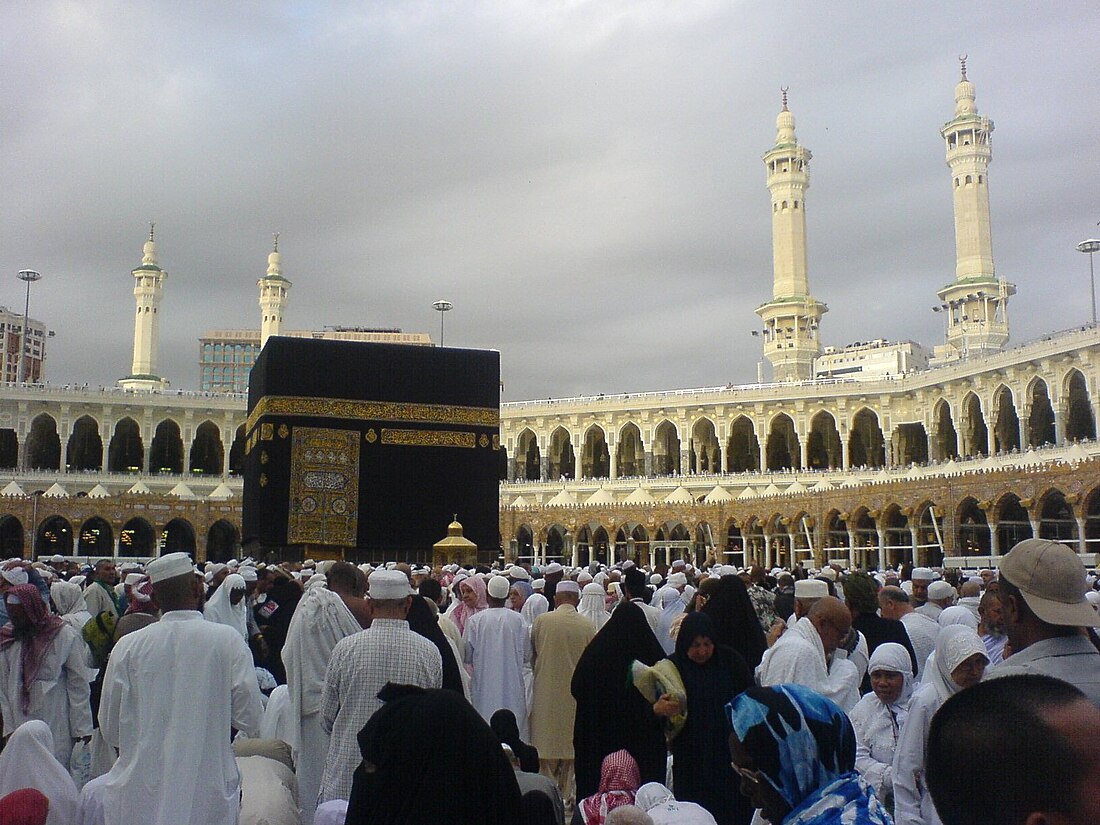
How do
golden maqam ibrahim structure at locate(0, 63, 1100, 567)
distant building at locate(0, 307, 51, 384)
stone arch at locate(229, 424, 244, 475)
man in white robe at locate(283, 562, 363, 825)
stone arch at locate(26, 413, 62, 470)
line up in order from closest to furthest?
man in white robe at locate(283, 562, 363, 825), golden maqam ibrahim structure at locate(0, 63, 1100, 567), stone arch at locate(229, 424, 244, 475), stone arch at locate(26, 413, 62, 470), distant building at locate(0, 307, 51, 384)

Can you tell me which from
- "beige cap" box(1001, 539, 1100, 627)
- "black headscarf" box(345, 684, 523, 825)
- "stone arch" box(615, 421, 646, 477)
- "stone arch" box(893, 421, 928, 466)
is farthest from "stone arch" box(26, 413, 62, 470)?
"beige cap" box(1001, 539, 1100, 627)

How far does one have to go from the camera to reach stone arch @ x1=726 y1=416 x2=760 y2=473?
1583 inches

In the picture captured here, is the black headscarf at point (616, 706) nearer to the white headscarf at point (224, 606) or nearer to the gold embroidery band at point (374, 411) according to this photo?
the white headscarf at point (224, 606)

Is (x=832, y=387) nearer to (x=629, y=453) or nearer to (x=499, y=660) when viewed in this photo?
(x=629, y=453)

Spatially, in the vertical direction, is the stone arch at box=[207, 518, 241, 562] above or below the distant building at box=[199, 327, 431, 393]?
below

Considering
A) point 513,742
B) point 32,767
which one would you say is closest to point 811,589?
point 513,742

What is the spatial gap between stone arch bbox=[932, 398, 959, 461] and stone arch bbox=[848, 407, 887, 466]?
281 centimetres

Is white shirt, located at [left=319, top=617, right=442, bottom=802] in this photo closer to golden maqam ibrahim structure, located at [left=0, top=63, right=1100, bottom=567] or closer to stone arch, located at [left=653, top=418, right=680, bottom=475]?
golden maqam ibrahim structure, located at [left=0, top=63, right=1100, bottom=567]

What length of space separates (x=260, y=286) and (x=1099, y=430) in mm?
34838

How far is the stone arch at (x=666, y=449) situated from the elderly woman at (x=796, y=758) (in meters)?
35.8

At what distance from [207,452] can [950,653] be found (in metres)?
41.1

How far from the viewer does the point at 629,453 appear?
137ft

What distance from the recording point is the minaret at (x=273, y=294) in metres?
47.2

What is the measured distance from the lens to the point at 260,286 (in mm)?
47531
